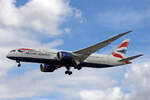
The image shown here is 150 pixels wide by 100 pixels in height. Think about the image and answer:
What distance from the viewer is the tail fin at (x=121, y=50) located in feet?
213

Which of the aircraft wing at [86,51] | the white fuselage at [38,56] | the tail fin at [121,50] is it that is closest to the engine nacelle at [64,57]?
the white fuselage at [38,56]

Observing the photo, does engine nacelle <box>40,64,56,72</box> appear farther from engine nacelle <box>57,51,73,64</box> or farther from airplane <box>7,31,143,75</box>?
engine nacelle <box>57,51,73,64</box>

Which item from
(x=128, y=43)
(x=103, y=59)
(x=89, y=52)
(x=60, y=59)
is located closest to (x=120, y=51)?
(x=128, y=43)

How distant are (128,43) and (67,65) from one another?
21074 mm

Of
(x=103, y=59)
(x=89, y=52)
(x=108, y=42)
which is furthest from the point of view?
(x=103, y=59)

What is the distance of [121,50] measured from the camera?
6694 cm

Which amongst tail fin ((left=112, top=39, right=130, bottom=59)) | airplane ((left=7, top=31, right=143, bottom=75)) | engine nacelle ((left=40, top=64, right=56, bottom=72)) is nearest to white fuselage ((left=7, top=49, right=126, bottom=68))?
airplane ((left=7, top=31, right=143, bottom=75))

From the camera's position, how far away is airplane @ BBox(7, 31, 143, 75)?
50.9 m

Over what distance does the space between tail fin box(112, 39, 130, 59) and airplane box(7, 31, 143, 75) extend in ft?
8.39

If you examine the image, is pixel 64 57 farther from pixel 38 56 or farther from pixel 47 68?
pixel 47 68

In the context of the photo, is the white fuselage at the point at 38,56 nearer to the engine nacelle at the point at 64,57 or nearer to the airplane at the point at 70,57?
the airplane at the point at 70,57

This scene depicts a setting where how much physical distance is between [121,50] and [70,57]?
60.9 feet

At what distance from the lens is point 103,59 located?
191 feet

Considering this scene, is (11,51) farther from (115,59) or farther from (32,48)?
(115,59)
